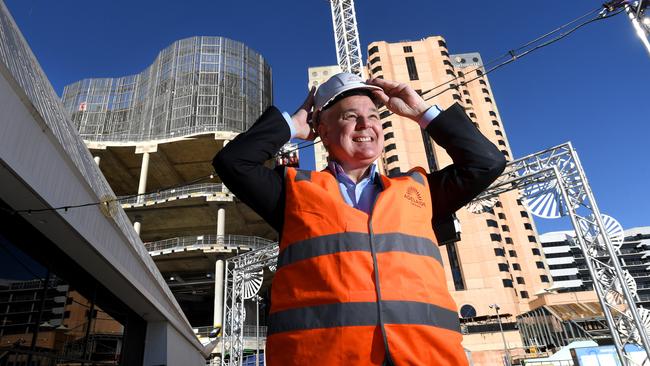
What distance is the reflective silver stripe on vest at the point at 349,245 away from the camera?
152 centimetres

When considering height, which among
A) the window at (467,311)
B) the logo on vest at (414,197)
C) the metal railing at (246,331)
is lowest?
the logo on vest at (414,197)

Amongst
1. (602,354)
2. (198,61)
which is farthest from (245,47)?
(602,354)

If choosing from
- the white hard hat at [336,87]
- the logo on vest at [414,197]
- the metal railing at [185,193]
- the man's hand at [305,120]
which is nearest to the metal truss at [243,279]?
the metal railing at [185,193]

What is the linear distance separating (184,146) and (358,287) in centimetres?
3745

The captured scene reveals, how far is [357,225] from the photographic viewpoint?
156 cm

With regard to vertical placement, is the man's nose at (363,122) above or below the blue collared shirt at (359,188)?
above

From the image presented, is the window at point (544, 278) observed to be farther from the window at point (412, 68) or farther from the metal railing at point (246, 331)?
the metal railing at point (246, 331)

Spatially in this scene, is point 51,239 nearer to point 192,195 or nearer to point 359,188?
point 359,188

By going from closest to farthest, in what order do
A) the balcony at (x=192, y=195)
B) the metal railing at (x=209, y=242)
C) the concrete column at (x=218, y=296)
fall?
the concrete column at (x=218, y=296), the metal railing at (x=209, y=242), the balcony at (x=192, y=195)

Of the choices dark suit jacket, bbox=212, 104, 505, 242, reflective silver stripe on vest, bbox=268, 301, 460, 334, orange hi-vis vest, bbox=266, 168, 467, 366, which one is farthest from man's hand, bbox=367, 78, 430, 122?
reflective silver stripe on vest, bbox=268, 301, 460, 334

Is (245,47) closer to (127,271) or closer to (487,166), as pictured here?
(127,271)

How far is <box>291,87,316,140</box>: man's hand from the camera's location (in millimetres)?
1996

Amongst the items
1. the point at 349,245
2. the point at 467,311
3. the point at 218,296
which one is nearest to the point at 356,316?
the point at 349,245

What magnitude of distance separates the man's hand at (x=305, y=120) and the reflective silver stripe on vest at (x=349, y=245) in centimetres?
63
